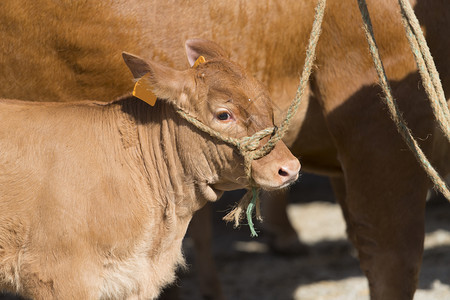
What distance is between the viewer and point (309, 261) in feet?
23.4

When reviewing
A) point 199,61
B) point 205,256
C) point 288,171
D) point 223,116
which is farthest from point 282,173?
point 205,256

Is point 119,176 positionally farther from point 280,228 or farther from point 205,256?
point 280,228

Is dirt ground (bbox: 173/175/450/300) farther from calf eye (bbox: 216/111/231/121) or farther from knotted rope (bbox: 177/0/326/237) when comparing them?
calf eye (bbox: 216/111/231/121)

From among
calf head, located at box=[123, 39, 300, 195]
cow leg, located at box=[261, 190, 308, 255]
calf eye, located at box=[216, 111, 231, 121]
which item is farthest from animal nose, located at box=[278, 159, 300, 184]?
cow leg, located at box=[261, 190, 308, 255]

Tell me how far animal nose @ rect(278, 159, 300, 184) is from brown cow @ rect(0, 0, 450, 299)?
0.95m

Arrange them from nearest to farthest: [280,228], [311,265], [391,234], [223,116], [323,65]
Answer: [223,116], [391,234], [323,65], [311,265], [280,228]

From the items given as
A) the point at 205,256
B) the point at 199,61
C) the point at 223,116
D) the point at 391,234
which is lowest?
the point at 205,256

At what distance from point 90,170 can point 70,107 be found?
1.42ft

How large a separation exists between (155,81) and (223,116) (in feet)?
1.29

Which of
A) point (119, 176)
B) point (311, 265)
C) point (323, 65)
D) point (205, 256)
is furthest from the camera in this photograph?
point (311, 265)

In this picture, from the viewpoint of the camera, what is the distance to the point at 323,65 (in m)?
4.62

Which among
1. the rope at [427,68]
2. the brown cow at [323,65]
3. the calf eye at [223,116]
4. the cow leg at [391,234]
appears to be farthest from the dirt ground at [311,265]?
the calf eye at [223,116]

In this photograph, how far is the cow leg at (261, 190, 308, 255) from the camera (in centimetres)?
728

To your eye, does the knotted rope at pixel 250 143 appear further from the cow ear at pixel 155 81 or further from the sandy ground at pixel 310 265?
the sandy ground at pixel 310 265
